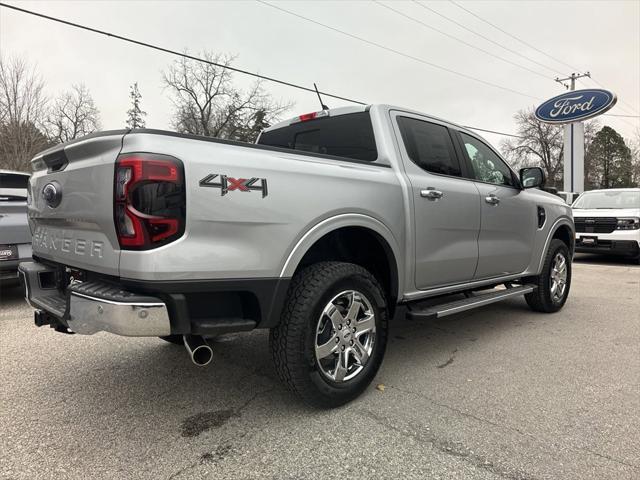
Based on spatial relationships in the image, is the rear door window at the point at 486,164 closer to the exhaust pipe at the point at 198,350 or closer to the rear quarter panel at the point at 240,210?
the rear quarter panel at the point at 240,210

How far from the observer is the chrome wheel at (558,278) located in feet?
17.6

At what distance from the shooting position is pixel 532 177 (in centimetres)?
462

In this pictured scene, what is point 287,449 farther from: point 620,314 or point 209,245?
point 620,314

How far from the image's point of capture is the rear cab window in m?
3.53

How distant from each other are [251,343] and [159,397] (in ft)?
4.07

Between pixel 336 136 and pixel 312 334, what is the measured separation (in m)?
1.83

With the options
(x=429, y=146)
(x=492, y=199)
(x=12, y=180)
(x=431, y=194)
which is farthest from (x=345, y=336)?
(x=12, y=180)

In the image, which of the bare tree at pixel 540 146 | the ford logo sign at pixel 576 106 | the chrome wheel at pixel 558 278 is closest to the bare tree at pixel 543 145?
the bare tree at pixel 540 146

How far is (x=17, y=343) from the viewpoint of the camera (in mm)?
4094

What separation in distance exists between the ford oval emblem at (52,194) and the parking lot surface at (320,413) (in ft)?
4.20

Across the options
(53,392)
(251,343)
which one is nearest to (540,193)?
(251,343)

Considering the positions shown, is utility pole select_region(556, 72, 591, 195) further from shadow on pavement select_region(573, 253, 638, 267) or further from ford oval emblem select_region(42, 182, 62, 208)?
ford oval emblem select_region(42, 182, 62, 208)

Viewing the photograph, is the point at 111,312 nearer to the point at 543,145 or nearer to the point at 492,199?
the point at 492,199

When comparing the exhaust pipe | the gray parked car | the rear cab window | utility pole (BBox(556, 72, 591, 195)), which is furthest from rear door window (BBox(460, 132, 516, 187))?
utility pole (BBox(556, 72, 591, 195))
